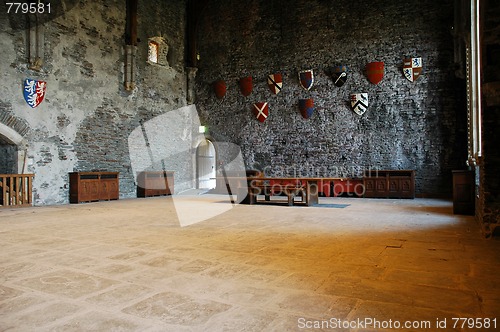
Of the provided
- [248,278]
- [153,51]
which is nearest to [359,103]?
[153,51]

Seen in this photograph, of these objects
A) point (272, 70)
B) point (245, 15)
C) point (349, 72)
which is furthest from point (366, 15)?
point (245, 15)

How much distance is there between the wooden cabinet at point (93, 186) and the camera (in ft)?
29.1

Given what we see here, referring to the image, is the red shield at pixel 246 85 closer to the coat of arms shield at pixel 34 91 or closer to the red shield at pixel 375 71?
the red shield at pixel 375 71

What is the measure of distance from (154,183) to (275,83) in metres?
4.91

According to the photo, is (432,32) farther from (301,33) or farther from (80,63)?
(80,63)

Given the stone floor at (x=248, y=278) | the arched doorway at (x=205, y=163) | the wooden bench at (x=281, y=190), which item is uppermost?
the arched doorway at (x=205, y=163)

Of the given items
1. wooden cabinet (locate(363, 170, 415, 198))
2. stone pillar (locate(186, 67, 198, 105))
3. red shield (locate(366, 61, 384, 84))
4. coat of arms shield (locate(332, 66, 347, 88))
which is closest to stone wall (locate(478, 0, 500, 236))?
wooden cabinet (locate(363, 170, 415, 198))

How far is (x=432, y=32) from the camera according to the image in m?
9.62

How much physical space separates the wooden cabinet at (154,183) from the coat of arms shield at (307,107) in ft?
14.8

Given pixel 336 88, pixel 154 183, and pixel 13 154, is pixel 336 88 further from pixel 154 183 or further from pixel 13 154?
pixel 13 154

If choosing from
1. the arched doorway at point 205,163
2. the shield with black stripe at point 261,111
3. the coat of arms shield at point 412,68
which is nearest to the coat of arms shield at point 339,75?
the coat of arms shield at point 412,68

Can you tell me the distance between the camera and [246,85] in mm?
11977

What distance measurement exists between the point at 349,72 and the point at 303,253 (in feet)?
27.7

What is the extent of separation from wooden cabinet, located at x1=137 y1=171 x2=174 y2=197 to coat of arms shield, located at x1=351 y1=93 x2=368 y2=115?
5.88m
